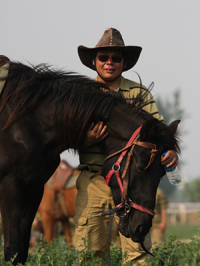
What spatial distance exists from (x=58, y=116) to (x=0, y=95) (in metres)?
0.61

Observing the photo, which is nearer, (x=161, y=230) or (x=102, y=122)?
(x=102, y=122)

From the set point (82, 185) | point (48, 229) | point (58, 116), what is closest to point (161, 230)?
point (48, 229)

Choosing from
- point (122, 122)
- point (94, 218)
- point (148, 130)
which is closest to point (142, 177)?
point (148, 130)

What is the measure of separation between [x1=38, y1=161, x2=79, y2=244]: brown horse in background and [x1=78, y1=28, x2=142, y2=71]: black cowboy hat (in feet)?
23.2

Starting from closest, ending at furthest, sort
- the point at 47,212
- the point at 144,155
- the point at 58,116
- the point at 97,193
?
the point at 144,155
the point at 58,116
the point at 97,193
the point at 47,212

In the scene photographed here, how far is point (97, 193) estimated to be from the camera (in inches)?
160

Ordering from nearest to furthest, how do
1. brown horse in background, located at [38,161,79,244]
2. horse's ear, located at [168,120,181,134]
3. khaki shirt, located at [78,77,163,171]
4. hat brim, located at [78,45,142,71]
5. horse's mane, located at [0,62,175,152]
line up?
1. horse's ear, located at [168,120,181,134]
2. horse's mane, located at [0,62,175,152]
3. khaki shirt, located at [78,77,163,171]
4. hat brim, located at [78,45,142,71]
5. brown horse in background, located at [38,161,79,244]

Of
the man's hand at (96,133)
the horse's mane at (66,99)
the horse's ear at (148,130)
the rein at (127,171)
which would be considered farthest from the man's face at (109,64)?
the horse's ear at (148,130)

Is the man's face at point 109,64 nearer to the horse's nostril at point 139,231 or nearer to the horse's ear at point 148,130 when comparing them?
the horse's ear at point 148,130

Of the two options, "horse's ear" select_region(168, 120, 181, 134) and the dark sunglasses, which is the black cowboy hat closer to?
the dark sunglasses

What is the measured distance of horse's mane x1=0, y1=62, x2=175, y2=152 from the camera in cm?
367

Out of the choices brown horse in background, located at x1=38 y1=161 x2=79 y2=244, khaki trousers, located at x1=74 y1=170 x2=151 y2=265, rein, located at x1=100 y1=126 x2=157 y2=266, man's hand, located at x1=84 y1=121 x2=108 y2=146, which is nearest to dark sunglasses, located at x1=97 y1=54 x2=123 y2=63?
man's hand, located at x1=84 y1=121 x2=108 y2=146

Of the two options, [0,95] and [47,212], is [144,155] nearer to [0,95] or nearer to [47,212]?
[0,95]

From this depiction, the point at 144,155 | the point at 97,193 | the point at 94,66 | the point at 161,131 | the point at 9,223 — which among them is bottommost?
the point at 9,223
